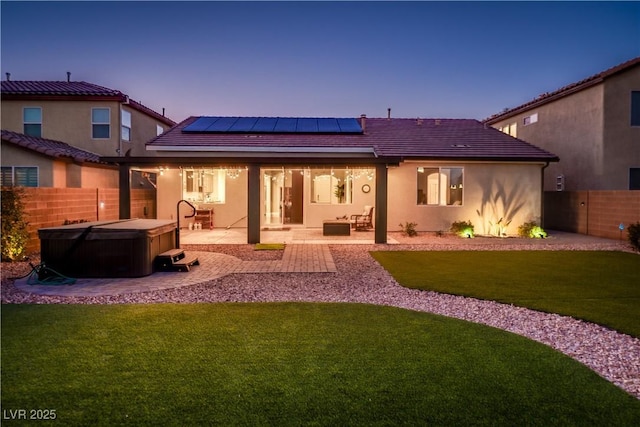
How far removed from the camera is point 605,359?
13.8 ft

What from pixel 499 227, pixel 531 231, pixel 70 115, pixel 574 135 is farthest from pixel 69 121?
pixel 574 135

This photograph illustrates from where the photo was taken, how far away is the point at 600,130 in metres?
15.8

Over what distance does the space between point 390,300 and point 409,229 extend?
8.80 metres

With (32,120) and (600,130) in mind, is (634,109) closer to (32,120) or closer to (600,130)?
(600,130)

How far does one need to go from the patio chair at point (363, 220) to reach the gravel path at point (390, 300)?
6.25 m

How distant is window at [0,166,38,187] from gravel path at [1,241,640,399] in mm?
6931

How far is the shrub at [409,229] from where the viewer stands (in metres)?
15.0

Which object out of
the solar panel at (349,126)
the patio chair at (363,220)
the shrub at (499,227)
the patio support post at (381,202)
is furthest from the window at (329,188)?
the shrub at (499,227)

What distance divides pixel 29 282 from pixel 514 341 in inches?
309

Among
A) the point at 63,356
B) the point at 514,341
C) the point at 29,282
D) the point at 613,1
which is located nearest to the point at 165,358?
the point at 63,356

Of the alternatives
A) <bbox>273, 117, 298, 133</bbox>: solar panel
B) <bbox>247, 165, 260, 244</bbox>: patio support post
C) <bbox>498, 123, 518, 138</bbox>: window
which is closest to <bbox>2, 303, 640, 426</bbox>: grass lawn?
<bbox>247, 165, 260, 244</bbox>: patio support post

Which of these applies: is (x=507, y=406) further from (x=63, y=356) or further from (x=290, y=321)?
(x=63, y=356)

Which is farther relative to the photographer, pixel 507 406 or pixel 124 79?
pixel 124 79

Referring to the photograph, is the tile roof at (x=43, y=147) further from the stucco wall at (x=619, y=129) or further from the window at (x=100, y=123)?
the stucco wall at (x=619, y=129)
